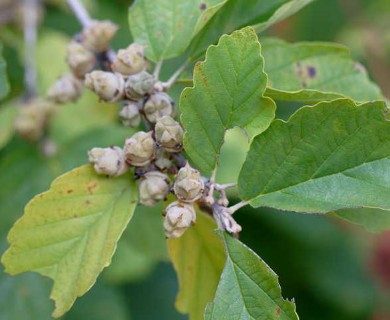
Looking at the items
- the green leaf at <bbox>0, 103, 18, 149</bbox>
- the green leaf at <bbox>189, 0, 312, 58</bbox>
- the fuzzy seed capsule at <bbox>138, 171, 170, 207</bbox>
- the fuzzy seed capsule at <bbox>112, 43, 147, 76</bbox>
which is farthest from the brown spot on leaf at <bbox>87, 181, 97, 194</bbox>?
the green leaf at <bbox>0, 103, 18, 149</bbox>

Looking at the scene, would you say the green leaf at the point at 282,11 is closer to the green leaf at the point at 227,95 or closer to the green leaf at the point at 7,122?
the green leaf at the point at 227,95

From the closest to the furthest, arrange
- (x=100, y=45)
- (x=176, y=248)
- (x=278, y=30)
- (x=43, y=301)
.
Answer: (x=176, y=248), (x=100, y=45), (x=43, y=301), (x=278, y=30)

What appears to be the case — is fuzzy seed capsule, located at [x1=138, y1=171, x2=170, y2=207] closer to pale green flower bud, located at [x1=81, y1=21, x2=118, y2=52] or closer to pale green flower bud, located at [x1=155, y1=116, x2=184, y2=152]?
pale green flower bud, located at [x1=155, y1=116, x2=184, y2=152]

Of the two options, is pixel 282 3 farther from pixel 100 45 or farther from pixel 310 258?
pixel 310 258

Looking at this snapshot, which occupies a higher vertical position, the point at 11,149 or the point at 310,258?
the point at 11,149

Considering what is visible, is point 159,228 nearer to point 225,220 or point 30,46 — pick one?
point 30,46

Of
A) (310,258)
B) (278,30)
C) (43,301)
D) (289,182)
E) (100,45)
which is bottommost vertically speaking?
(310,258)

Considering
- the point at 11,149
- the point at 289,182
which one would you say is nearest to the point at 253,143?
the point at 289,182
